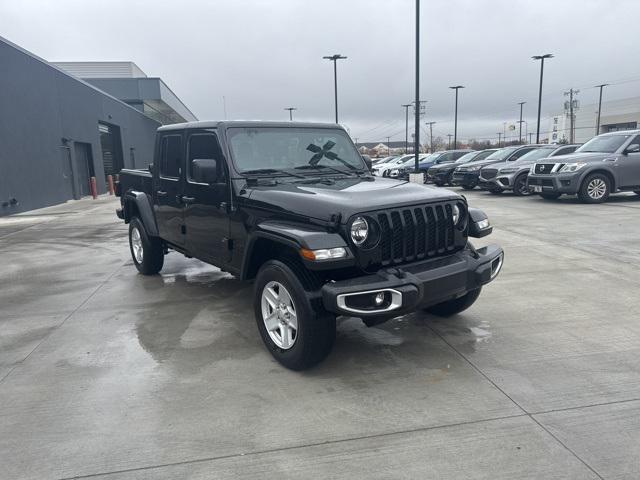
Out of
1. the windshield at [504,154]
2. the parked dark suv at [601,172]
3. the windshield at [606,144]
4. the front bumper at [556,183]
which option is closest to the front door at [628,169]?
the parked dark suv at [601,172]

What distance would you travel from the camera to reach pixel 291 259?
3764mm

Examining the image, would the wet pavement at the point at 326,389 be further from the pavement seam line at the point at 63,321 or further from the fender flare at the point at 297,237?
the fender flare at the point at 297,237

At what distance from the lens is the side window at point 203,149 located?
183 inches

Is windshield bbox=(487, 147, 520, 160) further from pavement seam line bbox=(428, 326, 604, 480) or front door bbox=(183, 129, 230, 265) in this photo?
pavement seam line bbox=(428, 326, 604, 480)

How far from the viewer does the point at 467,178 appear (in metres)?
18.0

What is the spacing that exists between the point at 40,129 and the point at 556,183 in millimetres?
16994

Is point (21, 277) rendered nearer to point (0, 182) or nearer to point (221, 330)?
point (221, 330)

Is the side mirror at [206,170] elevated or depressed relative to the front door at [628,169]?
elevated

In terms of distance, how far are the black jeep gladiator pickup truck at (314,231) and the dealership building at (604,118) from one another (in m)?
70.0

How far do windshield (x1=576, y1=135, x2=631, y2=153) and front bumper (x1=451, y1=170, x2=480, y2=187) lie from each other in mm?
3974

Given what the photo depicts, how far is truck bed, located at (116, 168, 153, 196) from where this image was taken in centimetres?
646

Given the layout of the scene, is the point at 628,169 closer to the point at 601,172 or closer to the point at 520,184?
the point at 601,172

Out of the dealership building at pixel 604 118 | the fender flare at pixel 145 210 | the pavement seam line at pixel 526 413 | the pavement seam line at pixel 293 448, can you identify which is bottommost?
the pavement seam line at pixel 293 448

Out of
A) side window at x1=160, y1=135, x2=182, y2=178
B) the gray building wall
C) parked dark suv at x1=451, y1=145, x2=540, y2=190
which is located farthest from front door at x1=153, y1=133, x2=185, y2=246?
parked dark suv at x1=451, y1=145, x2=540, y2=190
